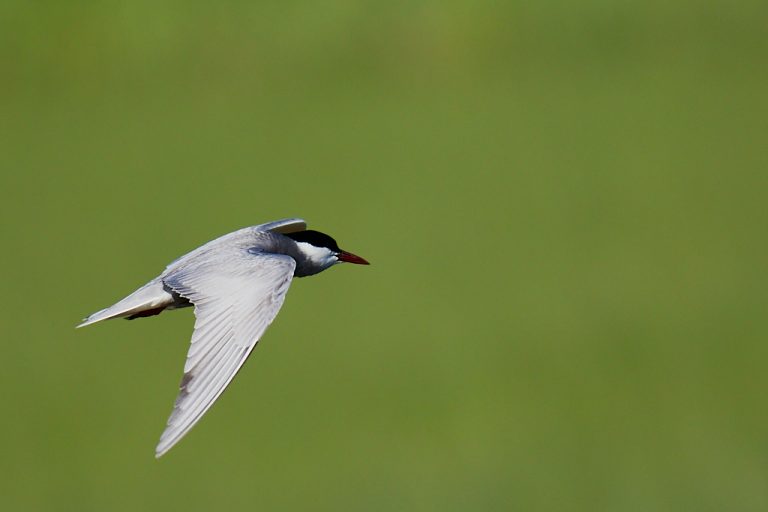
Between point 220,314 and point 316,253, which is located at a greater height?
point 220,314

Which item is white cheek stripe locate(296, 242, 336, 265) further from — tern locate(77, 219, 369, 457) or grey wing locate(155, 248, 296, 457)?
grey wing locate(155, 248, 296, 457)

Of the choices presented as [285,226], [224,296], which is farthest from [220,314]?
[285,226]

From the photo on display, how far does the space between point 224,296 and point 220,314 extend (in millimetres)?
147

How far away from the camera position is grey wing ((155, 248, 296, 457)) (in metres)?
4.52

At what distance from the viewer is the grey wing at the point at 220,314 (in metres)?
4.52

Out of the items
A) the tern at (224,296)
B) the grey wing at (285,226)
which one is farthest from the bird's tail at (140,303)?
the grey wing at (285,226)

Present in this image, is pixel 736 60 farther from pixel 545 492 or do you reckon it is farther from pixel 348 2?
pixel 545 492

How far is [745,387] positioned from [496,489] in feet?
6.22

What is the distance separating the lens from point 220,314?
501 centimetres

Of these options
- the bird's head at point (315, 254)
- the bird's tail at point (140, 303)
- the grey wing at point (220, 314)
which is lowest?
the bird's head at point (315, 254)

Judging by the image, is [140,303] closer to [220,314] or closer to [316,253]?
[220,314]

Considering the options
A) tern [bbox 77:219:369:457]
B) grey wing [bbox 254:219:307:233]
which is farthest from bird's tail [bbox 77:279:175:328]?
grey wing [bbox 254:219:307:233]

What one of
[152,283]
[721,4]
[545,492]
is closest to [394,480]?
[545,492]

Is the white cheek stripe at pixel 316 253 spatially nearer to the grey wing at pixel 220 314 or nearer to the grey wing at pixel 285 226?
the grey wing at pixel 285 226
